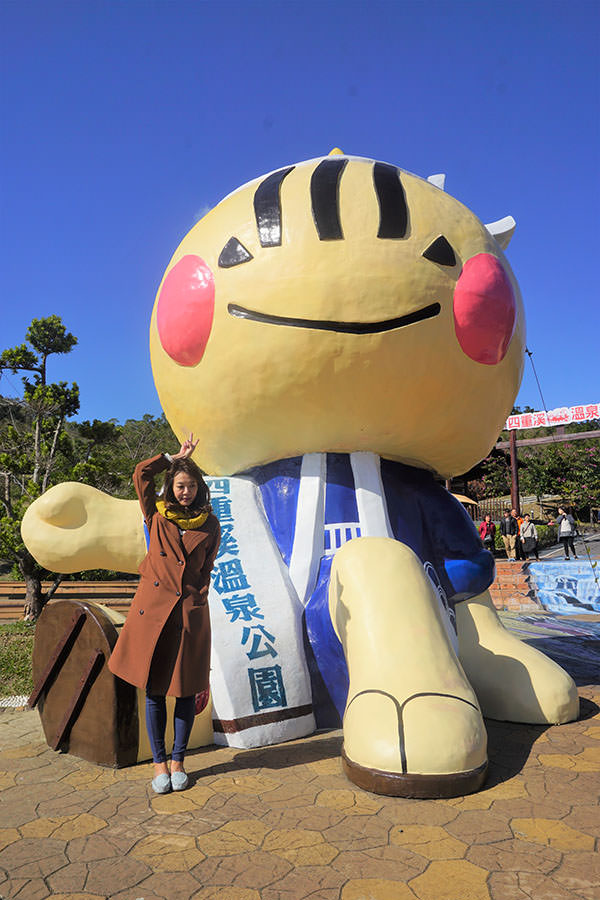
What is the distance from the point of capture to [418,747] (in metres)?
2.73

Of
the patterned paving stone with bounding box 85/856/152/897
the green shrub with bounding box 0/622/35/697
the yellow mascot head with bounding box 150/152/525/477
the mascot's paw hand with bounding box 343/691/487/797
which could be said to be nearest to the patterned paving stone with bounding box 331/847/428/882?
the mascot's paw hand with bounding box 343/691/487/797

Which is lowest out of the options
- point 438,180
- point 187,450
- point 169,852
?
point 169,852

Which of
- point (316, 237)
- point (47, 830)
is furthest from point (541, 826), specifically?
point (316, 237)

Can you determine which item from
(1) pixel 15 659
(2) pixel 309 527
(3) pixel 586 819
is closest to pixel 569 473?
(1) pixel 15 659

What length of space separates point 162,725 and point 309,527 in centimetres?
140

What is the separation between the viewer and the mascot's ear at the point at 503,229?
187 inches

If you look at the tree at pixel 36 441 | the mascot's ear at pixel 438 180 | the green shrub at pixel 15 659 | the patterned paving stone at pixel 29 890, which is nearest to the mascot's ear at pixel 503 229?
the mascot's ear at pixel 438 180

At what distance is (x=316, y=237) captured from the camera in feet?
12.3

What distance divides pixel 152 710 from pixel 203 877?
2.83 ft

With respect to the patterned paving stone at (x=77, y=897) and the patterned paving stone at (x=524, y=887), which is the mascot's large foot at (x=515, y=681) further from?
the patterned paving stone at (x=77, y=897)

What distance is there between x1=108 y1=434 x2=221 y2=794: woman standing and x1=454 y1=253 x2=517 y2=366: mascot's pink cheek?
1855 mm

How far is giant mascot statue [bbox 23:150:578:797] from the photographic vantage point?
3.50 metres

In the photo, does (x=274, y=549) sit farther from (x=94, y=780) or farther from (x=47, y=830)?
(x=47, y=830)

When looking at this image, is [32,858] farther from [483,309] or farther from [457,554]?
[483,309]
